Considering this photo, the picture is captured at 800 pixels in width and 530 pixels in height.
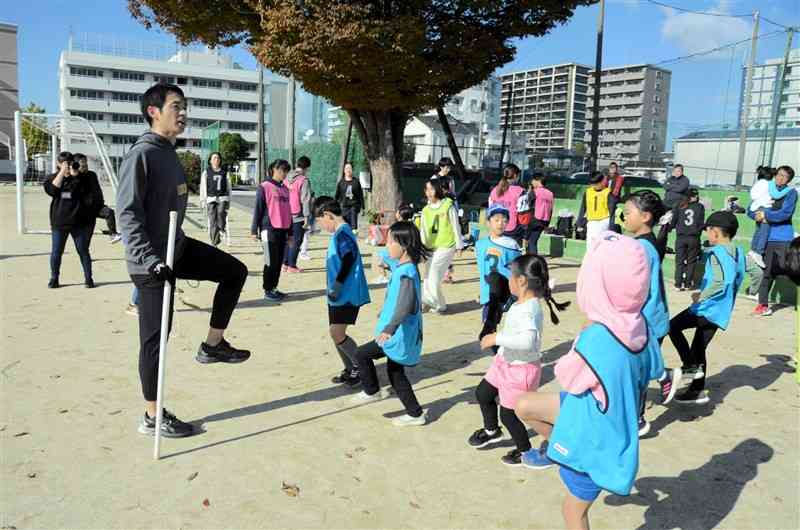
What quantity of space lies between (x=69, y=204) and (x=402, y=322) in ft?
20.5

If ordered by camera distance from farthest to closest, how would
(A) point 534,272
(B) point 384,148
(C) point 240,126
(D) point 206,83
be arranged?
(C) point 240,126 < (D) point 206,83 < (B) point 384,148 < (A) point 534,272

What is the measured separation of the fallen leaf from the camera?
341 centimetres

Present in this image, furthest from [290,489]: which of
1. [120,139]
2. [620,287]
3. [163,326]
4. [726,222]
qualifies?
[120,139]

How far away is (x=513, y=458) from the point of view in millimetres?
3850

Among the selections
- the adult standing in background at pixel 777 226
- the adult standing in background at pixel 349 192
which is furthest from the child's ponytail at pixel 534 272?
the adult standing in background at pixel 349 192

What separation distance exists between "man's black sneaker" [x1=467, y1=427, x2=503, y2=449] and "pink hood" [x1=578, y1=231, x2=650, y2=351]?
1706 mm

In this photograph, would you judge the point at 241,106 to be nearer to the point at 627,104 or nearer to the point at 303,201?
the point at 627,104

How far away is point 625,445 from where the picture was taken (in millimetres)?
2531

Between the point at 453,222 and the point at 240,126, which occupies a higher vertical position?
the point at 240,126

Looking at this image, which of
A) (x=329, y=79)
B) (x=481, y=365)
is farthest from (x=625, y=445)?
(x=329, y=79)

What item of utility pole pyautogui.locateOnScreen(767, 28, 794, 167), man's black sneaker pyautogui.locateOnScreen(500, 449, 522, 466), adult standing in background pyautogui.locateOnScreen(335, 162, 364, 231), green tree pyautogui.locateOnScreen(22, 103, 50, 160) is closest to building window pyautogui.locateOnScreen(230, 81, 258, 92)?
green tree pyautogui.locateOnScreen(22, 103, 50, 160)

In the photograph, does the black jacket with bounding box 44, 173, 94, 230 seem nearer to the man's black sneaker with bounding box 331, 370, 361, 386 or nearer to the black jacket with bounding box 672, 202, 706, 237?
the man's black sneaker with bounding box 331, 370, 361, 386

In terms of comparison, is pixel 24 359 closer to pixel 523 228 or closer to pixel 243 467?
pixel 243 467

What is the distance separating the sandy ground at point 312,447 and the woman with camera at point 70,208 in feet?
5.67
